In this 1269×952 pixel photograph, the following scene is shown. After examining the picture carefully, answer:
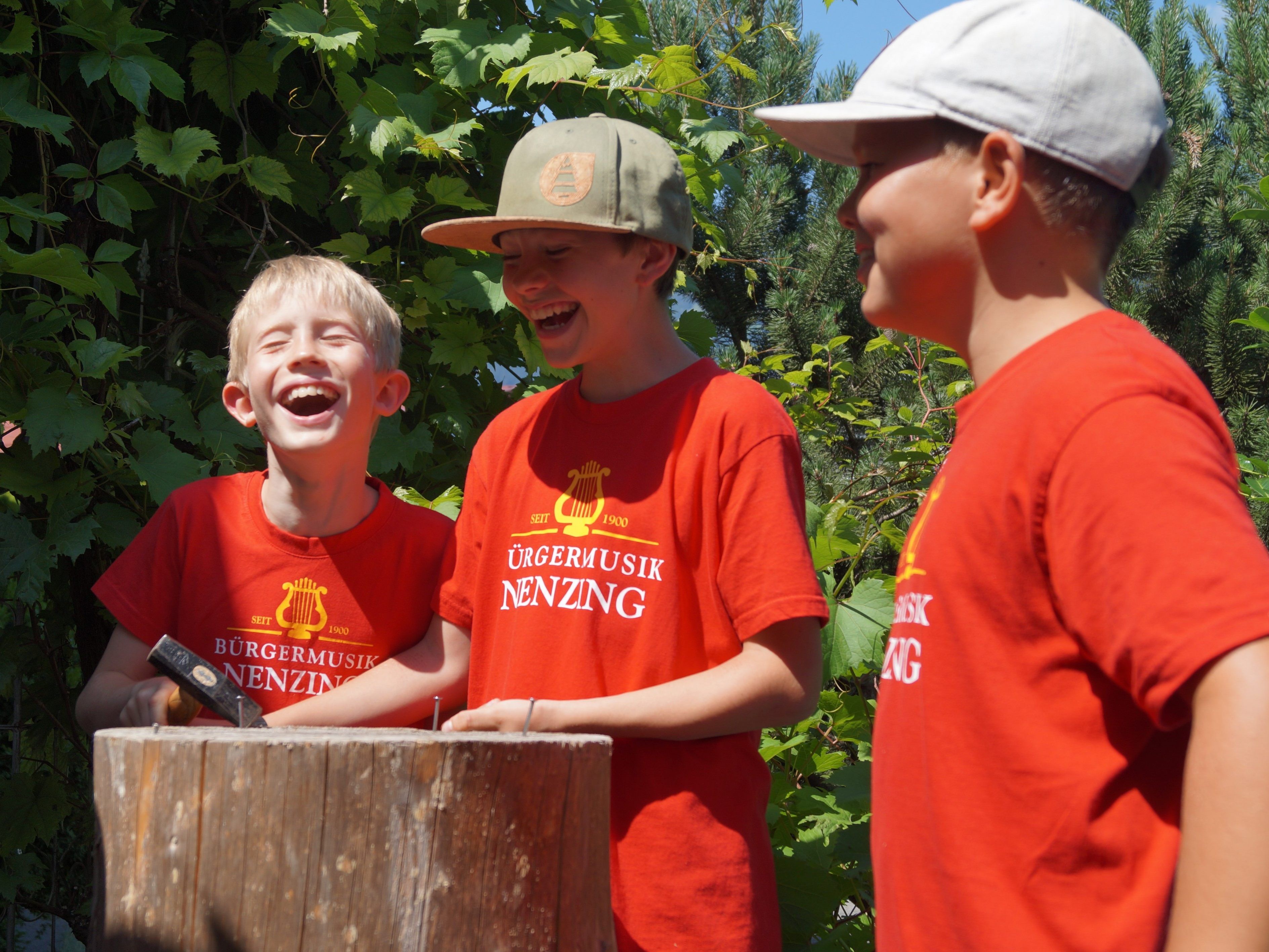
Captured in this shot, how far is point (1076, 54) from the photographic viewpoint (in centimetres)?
121

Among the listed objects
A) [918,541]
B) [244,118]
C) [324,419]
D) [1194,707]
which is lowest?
[1194,707]

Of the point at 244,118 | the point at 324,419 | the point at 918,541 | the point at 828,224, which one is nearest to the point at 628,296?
the point at 324,419

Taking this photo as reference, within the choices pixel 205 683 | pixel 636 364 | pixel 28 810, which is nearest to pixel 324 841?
pixel 205 683

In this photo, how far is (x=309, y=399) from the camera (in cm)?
222

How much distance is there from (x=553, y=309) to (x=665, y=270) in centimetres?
22

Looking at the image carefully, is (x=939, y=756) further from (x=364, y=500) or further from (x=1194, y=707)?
(x=364, y=500)

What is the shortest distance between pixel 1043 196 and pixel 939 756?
2.00ft

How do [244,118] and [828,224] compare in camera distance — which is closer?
[244,118]

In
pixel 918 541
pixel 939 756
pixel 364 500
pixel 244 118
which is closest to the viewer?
pixel 939 756

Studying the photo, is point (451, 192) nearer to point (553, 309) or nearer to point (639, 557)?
point (553, 309)

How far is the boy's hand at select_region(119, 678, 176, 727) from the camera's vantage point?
6.32 ft

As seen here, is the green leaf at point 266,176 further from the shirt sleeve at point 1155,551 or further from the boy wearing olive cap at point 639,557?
the shirt sleeve at point 1155,551

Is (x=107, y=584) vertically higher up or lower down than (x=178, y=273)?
lower down

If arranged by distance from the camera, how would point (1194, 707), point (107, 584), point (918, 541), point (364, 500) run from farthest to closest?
1. point (364, 500)
2. point (107, 584)
3. point (918, 541)
4. point (1194, 707)
